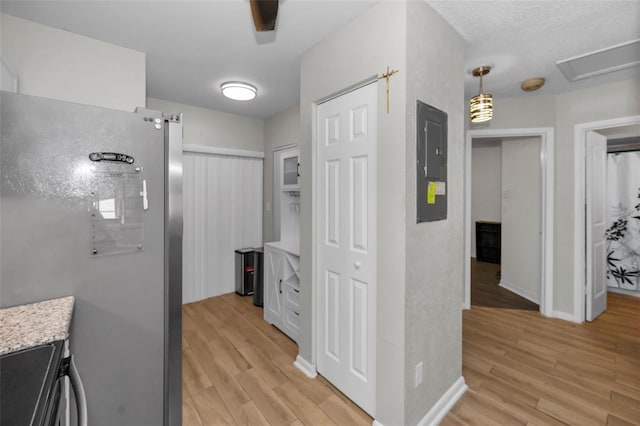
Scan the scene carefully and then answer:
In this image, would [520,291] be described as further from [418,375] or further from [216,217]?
[216,217]

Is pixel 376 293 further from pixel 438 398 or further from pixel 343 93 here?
pixel 343 93

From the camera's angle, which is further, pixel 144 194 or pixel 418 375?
pixel 418 375

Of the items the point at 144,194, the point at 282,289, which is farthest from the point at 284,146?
the point at 144,194

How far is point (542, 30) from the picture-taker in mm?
1873

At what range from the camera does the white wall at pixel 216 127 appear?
340 cm

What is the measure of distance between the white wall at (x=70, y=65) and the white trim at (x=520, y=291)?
488 centimetres

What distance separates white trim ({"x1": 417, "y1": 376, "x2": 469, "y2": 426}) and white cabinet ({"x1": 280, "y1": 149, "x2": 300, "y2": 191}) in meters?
2.31

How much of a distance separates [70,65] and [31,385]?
7.29 feet

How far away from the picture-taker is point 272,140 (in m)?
3.96

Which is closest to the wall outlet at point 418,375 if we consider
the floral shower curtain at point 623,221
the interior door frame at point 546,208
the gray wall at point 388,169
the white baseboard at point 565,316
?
the gray wall at point 388,169

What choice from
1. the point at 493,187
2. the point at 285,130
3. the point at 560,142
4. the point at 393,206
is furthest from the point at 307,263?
the point at 493,187

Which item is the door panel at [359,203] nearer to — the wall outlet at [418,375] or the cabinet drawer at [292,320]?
the wall outlet at [418,375]

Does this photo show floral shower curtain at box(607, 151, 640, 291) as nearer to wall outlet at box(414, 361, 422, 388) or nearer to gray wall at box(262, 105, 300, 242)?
wall outlet at box(414, 361, 422, 388)

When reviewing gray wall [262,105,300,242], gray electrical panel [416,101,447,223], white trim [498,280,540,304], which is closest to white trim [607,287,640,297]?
white trim [498,280,540,304]
